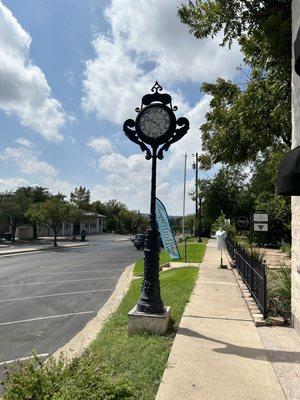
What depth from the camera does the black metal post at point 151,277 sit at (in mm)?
6965

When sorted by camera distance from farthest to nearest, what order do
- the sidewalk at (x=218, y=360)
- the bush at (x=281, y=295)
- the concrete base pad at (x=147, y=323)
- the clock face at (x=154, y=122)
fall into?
the bush at (x=281, y=295), the clock face at (x=154, y=122), the concrete base pad at (x=147, y=323), the sidewalk at (x=218, y=360)

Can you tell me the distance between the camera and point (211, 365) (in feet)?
18.0

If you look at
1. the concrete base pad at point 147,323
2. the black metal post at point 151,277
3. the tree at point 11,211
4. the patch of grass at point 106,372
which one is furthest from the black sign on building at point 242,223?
the tree at point 11,211

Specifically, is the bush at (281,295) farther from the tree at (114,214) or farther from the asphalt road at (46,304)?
the tree at (114,214)

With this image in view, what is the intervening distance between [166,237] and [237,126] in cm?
970

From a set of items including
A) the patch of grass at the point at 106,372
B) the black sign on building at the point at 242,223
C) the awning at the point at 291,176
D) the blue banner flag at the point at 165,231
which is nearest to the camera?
the awning at the point at 291,176

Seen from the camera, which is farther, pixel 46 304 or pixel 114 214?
pixel 114 214

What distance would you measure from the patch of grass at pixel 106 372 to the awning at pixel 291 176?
2.43 metres

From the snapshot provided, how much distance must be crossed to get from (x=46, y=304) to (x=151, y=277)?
624 cm

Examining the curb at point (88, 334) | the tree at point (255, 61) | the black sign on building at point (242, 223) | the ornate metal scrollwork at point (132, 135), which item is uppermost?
the tree at point (255, 61)

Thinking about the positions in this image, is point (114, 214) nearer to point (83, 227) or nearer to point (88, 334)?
point (83, 227)

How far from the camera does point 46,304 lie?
12336 millimetres

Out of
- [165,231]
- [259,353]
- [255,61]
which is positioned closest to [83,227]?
[165,231]

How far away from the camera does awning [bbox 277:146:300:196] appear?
3736 mm
